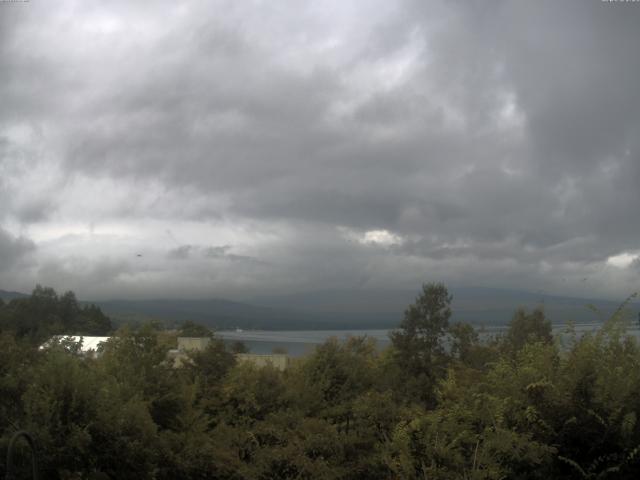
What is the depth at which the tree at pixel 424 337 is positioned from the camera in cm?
4088

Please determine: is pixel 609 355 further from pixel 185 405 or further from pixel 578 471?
pixel 185 405

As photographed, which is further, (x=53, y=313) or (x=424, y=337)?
(x=53, y=313)

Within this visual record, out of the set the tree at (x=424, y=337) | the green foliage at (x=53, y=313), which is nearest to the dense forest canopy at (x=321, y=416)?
the tree at (x=424, y=337)

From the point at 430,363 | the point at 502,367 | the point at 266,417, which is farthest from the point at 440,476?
the point at 430,363

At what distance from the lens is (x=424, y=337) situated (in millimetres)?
42844

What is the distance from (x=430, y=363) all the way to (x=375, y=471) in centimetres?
2513

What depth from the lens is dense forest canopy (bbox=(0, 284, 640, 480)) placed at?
10.9 meters

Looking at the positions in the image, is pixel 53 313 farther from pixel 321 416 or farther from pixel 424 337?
pixel 321 416

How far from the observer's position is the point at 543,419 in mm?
11203

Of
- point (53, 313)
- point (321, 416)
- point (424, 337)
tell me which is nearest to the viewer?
point (321, 416)

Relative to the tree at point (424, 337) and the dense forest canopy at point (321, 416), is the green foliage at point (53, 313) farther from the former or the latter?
the dense forest canopy at point (321, 416)

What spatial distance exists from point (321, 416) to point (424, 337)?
2090 cm

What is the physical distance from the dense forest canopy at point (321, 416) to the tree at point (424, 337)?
522 inches

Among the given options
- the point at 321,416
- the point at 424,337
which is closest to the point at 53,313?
the point at 424,337
